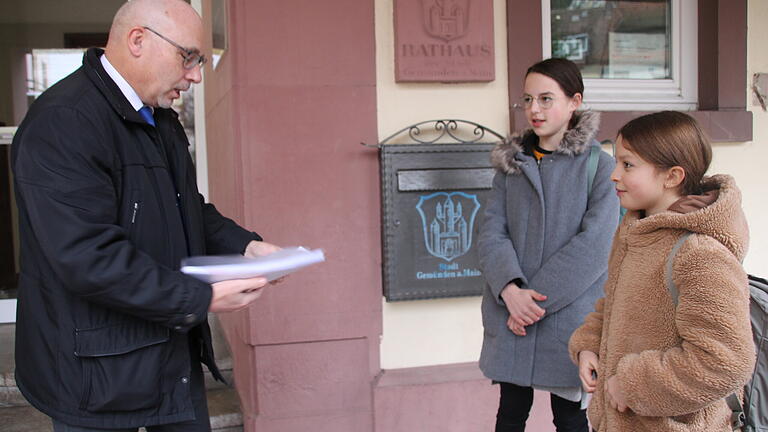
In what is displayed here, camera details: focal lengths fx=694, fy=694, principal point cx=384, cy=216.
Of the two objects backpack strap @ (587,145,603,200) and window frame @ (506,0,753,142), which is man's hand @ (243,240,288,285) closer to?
backpack strap @ (587,145,603,200)

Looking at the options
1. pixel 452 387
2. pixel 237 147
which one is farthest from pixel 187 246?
pixel 452 387

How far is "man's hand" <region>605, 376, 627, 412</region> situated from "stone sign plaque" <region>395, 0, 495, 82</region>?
1.91m

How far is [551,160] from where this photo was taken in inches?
99.2

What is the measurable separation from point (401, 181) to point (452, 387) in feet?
3.45

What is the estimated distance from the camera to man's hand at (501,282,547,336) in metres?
2.45

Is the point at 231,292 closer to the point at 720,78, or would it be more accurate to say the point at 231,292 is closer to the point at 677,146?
the point at 677,146

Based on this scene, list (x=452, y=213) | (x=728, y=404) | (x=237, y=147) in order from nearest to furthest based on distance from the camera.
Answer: (x=728, y=404)
(x=237, y=147)
(x=452, y=213)

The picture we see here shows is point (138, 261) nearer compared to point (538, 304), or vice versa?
point (138, 261)

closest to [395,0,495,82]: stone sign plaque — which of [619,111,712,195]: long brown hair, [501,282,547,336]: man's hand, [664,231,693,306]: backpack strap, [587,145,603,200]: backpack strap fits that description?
[587,145,603,200]: backpack strap

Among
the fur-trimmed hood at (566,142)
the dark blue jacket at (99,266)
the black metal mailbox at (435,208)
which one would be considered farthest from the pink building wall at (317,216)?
the dark blue jacket at (99,266)

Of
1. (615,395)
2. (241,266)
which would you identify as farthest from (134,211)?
(615,395)

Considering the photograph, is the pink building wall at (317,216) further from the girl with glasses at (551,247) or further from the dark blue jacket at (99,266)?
the dark blue jacket at (99,266)

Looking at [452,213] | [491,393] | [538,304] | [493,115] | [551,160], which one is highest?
[493,115]

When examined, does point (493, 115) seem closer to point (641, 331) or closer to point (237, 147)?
point (237, 147)
